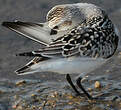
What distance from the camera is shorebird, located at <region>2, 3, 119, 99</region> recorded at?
5.05m

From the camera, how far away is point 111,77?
643 centimetres

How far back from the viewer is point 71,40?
5.14 meters

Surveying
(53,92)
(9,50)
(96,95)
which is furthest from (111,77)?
(9,50)

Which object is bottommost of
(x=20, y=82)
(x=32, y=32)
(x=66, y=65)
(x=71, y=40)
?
(x=20, y=82)

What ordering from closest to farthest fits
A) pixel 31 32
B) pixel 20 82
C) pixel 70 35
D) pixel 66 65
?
pixel 66 65 < pixel 70 35 < pixel 31 32 < pixel 20 82

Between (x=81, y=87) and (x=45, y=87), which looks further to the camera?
(x=45, y=87)

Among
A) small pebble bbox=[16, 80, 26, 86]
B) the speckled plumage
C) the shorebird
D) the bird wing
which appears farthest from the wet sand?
the bird wing

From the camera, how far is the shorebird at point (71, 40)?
5.05m

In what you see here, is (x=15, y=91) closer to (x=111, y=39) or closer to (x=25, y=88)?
(x=25, y=88)

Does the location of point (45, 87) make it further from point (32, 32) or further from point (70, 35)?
point (70, 35)

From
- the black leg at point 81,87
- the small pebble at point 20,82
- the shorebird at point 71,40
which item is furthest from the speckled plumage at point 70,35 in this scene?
the small pebble at point 20,82

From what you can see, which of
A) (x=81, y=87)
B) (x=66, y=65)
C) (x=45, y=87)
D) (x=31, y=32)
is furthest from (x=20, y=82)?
(x=66, y=65)

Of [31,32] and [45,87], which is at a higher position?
[31,32]

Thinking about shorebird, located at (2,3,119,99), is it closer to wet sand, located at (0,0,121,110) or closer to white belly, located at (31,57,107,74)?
white belly, located at (31,57,107,74)
